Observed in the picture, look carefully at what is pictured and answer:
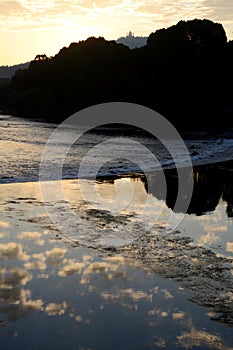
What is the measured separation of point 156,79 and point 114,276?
284 ft

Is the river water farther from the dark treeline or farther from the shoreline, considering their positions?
the dark treeline

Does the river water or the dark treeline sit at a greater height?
the dark treeline

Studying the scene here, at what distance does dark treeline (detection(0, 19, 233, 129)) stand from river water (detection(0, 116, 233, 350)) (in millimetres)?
63836

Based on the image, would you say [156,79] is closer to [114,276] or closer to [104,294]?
[114,276]

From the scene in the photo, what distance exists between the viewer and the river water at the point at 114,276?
22.3 feet

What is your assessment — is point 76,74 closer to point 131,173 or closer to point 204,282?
point 131,173

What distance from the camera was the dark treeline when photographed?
89.1 m

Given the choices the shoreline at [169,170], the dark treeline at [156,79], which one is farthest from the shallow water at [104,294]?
the dark treeline at [156,79]

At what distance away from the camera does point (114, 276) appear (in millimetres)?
8945

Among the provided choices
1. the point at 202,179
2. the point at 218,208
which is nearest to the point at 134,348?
the point at 218,208

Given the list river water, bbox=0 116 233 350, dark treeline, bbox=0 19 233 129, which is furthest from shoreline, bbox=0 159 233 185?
dark treeline, bbox=0 19 233 129

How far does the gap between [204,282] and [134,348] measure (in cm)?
282

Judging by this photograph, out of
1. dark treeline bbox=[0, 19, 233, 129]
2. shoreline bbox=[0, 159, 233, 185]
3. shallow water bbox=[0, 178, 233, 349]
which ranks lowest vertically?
shallow water bbox=[0, 178, 233, 349]

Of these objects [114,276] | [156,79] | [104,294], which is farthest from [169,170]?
[156,79]
